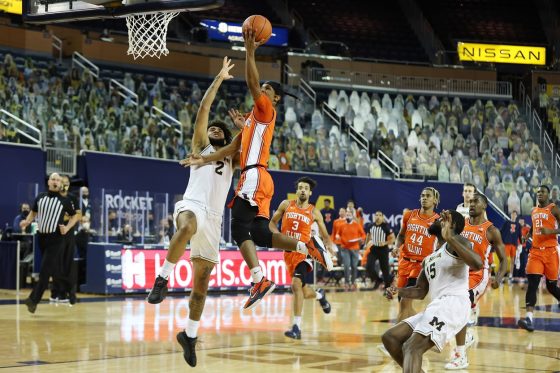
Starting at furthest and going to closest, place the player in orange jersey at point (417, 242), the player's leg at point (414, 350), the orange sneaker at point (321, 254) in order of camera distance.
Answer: the player in orange jersey at point (417, 242), the orange sneaker at point (321, 254), the player's leg at point (414, 350)

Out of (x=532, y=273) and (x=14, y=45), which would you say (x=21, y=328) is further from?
(x=14, y=45)

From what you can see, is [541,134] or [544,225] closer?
[544,225]

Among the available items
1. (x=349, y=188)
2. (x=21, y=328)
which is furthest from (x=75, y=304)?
(x=349, y=188)

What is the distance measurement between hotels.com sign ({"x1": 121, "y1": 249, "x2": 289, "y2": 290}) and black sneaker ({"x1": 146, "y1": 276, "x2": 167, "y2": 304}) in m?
10.5

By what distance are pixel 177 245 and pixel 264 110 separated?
59.2 inches

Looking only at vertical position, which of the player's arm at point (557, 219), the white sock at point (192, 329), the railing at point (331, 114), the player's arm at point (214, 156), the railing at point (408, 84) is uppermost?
the railing at point (408, 84)

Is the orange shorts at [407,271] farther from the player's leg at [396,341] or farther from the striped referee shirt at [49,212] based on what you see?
the striped referee shirt at [49,212]

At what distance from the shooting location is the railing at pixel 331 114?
99.9ft

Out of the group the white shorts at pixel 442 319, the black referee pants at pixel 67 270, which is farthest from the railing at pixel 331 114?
the white shorts at pixel 442 319

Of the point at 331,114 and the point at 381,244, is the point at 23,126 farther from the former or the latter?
the point at 331,114

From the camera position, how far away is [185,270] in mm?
19625

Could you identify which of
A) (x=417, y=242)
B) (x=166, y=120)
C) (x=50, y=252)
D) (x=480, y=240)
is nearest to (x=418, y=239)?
(x=417, y=242)

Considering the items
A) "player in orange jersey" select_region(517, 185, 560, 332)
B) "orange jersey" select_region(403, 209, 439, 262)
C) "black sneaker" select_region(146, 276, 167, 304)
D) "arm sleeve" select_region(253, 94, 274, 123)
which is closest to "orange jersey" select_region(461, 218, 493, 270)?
"orange jersey" select_region(403, 209, 439, 262)

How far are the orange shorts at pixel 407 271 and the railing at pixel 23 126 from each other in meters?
12.3
